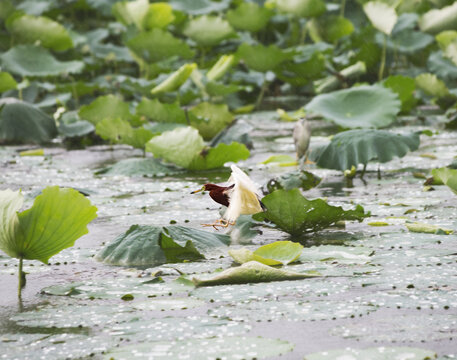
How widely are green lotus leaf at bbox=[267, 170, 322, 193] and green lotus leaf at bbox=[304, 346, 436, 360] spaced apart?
1153 mm

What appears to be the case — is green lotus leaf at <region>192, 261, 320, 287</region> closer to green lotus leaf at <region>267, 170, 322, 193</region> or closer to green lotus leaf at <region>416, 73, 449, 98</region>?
green lotus leaf at <region>267, 170, 322, 193</region>

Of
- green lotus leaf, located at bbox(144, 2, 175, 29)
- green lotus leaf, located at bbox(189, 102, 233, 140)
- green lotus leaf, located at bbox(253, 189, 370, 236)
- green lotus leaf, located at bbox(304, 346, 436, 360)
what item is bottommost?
green lotus leaf, located at bbox(304, 346, 436, 360)

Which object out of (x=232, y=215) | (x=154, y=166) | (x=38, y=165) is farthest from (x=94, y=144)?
(x=232, y=215)

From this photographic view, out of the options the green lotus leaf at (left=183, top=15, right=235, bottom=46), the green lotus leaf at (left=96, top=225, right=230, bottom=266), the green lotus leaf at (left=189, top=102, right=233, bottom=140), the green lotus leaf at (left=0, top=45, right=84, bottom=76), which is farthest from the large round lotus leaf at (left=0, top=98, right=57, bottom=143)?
the green lotus leaf at (left=96, top=225, right=230, bottom=266)

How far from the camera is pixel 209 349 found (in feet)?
3.55

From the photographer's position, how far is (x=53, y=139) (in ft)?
12.9

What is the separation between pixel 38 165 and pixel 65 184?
538 millimetres

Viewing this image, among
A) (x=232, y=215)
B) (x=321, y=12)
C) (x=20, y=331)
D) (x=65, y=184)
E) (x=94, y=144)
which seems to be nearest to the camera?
(x=20, y=331)

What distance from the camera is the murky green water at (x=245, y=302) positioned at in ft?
3.63

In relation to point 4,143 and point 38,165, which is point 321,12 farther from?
point 38,165

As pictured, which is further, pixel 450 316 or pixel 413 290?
pixel 413 290

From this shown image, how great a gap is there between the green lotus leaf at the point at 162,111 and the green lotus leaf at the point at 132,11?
1797 millimetres

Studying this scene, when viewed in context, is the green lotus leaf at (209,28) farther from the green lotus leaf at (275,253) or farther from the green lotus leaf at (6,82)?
the green lotus leaf at (275,253)

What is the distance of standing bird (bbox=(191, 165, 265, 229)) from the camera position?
157 centimetres
